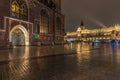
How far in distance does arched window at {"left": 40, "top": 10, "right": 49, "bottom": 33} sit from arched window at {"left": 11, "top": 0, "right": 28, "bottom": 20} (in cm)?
815

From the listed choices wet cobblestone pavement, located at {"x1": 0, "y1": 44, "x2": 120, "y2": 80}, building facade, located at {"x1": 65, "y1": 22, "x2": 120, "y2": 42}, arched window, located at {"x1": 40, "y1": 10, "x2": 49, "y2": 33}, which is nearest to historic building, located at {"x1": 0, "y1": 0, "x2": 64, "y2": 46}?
arched window, located at {"x1": 40, "y1": 10, "x2": 49, "y2": 33}

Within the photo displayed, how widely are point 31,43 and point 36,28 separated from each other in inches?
204

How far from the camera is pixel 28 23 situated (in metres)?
34.7

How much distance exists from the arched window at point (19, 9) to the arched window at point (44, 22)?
26.7 feet

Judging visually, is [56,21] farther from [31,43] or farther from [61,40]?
Result: [31,43]

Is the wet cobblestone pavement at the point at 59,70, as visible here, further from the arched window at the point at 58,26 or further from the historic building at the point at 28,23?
the arched window at the point at 58,26

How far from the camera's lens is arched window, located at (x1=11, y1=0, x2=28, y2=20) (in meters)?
30.8

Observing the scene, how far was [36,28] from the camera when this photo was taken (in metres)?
38.4

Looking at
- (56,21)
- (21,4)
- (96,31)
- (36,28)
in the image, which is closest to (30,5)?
(21,4)

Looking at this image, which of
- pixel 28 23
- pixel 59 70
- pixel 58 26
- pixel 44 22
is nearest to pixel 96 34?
pixel 58 26

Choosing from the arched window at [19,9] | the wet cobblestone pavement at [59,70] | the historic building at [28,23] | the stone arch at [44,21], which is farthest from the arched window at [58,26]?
the wet cobblestone pavement at [59,70]

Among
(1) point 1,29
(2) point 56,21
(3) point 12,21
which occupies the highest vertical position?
(2) point 56,21

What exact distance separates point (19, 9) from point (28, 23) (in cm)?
434

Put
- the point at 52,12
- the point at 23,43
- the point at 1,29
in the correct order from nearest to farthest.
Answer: the point at 1,29 < the point at 23,43 < the point at 52,12
